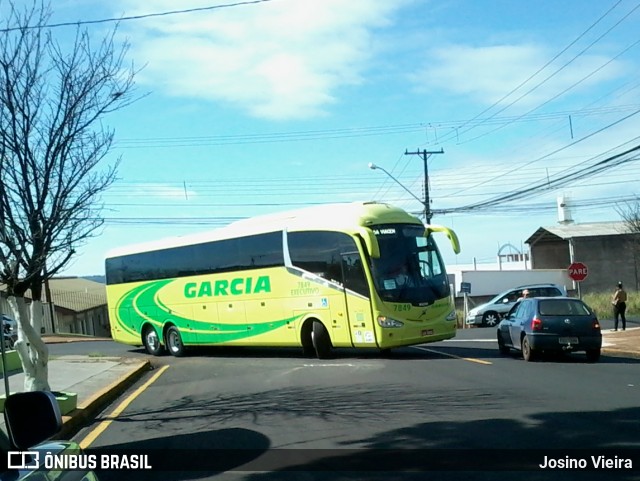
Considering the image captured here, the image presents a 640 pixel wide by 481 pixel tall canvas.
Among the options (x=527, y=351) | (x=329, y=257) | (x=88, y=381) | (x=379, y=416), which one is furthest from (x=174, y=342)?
(x=379, y=416)

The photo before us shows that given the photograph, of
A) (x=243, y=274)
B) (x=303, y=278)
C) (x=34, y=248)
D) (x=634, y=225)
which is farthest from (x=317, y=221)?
(x=634, y=225)

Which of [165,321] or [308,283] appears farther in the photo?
[165,321]

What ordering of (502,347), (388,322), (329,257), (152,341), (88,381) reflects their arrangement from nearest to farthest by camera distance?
(88,381), (388,322), (329,257), (502,347), (152,341)

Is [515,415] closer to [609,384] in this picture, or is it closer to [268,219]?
[609,384]

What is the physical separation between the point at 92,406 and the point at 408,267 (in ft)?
30.0

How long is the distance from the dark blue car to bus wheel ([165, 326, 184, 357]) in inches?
437

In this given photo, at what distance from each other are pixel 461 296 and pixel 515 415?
A: 143ft

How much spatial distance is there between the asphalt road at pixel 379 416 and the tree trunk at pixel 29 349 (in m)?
0.99

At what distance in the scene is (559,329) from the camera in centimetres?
1659

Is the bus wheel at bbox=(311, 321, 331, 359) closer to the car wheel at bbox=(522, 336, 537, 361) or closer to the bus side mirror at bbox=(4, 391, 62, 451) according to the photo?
the car wheel at bbox=(522, 336, 537, 361)

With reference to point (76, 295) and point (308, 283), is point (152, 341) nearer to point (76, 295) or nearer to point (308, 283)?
point (308, 283)

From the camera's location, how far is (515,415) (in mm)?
9383

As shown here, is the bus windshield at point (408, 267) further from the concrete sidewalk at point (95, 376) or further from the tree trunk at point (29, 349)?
the tree trunk at point (29, 349)

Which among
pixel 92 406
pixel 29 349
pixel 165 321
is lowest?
pixel 92 406
